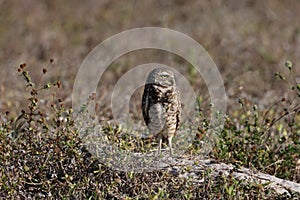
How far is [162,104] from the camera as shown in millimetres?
4562

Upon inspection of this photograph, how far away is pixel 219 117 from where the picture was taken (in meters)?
4.64

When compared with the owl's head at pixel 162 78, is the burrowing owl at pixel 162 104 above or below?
below

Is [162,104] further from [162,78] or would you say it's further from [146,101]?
[162,78]

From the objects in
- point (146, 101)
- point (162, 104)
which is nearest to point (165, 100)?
point (162, 104)

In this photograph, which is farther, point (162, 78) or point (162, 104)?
point (162, 104)

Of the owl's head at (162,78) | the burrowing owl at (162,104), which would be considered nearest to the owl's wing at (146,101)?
the burrowing owl at (162,104)

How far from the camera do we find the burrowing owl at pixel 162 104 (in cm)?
445

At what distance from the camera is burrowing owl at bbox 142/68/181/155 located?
14.6 ft

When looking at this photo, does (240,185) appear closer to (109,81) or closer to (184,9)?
(109,81)

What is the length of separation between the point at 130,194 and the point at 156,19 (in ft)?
22.2

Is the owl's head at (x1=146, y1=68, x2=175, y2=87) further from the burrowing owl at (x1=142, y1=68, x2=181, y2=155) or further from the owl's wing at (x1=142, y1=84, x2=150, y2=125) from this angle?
the owl's wing at (x1=142, y1=84, x2=150, y2=125)

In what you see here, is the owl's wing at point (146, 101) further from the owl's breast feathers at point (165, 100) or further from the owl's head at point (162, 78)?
the owl's head at point (162, 78)

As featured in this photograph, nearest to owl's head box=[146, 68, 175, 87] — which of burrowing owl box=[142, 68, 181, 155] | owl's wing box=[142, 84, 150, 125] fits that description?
burrowing owl box=[142, 68, 181, 155]

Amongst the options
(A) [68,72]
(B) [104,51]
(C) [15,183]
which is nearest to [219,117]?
(C) [15,183]
